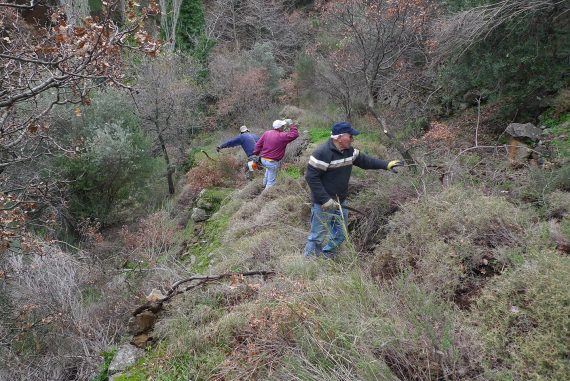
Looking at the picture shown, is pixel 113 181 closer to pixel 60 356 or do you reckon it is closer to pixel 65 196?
pixel 65 196

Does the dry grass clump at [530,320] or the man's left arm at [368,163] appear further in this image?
the man's left arm at [368,163]

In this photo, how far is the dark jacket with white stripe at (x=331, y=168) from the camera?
200 inches

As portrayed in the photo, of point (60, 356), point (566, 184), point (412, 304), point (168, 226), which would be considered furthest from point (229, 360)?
point (168, 226)

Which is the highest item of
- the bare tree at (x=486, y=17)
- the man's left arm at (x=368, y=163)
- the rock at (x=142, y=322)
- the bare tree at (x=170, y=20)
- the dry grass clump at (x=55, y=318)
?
the bare tree at (x=170, y=20)

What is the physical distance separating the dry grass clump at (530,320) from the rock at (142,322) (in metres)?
3.03

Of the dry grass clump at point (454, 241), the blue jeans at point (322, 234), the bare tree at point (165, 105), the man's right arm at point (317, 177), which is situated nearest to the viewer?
the dry grass clump at point (454, 241)

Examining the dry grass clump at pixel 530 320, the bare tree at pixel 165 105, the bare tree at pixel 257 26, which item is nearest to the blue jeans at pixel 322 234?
the dry grass clump at pixel 530 320

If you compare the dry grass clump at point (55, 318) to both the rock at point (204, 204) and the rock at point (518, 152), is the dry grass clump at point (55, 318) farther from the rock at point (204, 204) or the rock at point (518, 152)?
the rock at point (518, 152)

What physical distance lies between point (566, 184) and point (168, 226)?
8.31m

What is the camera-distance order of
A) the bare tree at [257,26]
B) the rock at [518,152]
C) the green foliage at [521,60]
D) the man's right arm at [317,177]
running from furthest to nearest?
the bare tree at [257,26], the green foliage at [521,60], the rock at [518,152], the man's right arm at [317,177]

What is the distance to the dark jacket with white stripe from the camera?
507cm

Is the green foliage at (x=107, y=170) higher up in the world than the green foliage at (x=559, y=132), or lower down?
lower down

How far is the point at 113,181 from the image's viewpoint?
477 inches

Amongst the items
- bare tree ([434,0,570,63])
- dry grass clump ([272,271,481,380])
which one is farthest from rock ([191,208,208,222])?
dry grass clump ([272,271,481,380])
